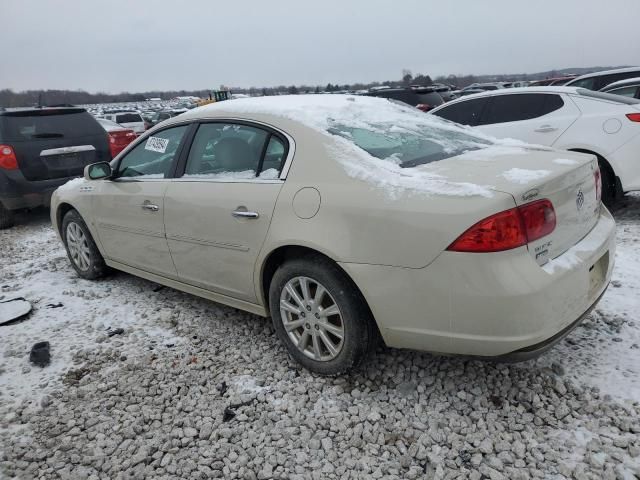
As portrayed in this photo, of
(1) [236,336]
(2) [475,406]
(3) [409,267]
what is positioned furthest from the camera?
(1) [236,336]

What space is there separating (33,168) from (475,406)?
6.76 m

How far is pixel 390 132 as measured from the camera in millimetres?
3123

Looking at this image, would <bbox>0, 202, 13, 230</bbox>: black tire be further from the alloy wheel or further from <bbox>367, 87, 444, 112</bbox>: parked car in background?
<bbox>367, 87, 444, 112</bbox>: parked car in background

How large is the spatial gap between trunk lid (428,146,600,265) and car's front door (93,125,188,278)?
2.07m

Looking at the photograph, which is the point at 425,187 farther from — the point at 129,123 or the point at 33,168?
the point at 129,123

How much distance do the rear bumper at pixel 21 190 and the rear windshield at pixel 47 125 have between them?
55cm

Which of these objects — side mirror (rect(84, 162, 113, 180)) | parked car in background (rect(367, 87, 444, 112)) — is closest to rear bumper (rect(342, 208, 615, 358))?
side mirror (rect(84, 162, 113, 180))

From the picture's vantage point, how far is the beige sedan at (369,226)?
7.38 ft

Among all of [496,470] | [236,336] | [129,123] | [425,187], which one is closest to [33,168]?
[236,336]

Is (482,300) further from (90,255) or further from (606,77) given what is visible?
(606,77)

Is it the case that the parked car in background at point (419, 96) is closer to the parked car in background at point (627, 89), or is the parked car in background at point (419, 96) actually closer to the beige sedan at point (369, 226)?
the parked car in background at point (627, 89)

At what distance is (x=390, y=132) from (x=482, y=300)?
1.33 meters

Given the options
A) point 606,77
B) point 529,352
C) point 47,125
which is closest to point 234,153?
point 529,352

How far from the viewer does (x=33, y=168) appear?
22.9ft
